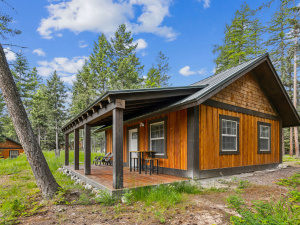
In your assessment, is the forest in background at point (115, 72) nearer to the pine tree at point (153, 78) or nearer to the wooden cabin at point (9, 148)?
the pine tree at point (153, 78)

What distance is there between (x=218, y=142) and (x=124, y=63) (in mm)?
17623

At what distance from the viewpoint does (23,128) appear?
14.6 ft

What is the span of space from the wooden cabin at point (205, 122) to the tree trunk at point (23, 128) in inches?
64.5

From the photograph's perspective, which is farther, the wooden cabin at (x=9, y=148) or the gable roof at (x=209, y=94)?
the wooden cabin at (x=9, y=148)

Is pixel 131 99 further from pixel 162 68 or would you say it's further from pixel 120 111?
pixel 162 68

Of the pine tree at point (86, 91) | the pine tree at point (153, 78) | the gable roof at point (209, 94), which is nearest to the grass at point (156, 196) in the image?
the gable roof at point (209, 94)

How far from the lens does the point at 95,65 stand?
2398 cm

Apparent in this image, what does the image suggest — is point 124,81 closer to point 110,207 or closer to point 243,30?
point 243,30

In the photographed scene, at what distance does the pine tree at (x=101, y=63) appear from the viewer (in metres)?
23.5

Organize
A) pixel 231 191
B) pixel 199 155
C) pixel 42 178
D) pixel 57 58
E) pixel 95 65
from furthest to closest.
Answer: pixel 57 58, pixel 95 65, pixel 199 155, pixel 231 191, pixel 42 178

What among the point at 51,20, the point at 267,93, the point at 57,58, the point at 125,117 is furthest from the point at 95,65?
the point at 267,93

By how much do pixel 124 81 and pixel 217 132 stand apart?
17.7 metres

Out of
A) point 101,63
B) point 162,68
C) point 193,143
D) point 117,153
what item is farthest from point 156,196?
point 162,68

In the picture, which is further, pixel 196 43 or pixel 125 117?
pixel 196 43
